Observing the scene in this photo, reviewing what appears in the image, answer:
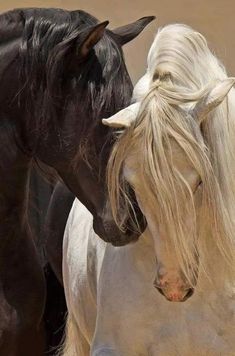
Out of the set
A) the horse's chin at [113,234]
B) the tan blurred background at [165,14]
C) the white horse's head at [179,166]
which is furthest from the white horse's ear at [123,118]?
the tan blurred background at [165,14]

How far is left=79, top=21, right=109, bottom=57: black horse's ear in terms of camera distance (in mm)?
2396

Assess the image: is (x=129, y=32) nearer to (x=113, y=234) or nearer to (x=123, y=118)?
(x=123, y=118)

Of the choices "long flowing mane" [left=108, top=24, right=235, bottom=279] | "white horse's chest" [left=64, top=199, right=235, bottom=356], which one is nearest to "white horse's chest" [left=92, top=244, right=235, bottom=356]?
"white horse's chest" [left=64, top=199, right=235, bottom=356]

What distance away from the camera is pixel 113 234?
7.95ft

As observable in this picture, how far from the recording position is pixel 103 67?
2469mm

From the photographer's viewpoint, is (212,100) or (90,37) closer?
(212,100)

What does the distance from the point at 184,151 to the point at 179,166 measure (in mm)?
32

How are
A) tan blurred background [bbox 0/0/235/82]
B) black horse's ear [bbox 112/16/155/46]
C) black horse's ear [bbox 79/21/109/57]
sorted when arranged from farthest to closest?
1. tan blurred background [bbox 0/0/235/82]
2. black horse's ear [bbox 112/16/155/46]
3. black horse's ear [bbox 79/21/109/57]

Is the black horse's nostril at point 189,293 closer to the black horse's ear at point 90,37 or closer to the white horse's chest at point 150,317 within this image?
the white horse's chest at point 150,317

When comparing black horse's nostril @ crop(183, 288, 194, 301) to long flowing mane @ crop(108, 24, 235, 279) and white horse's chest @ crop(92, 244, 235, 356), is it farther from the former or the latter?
white horse's chest @ crop(92, 244, 235, 356)

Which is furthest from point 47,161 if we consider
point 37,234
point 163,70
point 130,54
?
point 130,54

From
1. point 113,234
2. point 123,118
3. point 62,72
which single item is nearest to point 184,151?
point 123,118

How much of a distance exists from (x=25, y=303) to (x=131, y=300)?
16.2 inches

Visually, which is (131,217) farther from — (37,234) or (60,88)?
(37,234)
